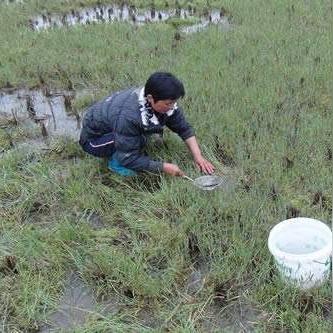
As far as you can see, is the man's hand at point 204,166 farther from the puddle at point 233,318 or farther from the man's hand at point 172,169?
the puddle at point 233,318

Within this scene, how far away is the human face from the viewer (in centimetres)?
298

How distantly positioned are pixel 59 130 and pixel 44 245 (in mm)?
1559

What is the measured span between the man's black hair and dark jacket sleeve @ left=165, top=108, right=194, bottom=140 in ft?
1.23

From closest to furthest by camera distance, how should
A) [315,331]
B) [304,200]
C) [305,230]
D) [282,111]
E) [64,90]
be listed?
[315,331]
[305,230]
[304,200]
[282,111]
[64,90]

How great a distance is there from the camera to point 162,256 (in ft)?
8.89

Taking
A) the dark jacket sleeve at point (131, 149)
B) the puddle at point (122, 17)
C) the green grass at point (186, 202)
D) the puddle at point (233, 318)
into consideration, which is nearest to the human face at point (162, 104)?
the dark jacket sleeve at point (131, 149)

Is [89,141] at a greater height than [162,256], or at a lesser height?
greater

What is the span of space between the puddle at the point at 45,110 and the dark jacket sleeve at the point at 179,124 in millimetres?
981

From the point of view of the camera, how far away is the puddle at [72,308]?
2.40 metres

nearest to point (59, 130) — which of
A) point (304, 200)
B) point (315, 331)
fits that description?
point (304, 200)

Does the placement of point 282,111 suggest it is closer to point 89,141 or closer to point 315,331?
point 89,141

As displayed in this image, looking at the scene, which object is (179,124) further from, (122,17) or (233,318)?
(122,17)

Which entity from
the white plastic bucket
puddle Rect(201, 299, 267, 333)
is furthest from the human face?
puddle Rect(201, 299, 267, 333)

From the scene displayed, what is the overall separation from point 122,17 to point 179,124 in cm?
388
